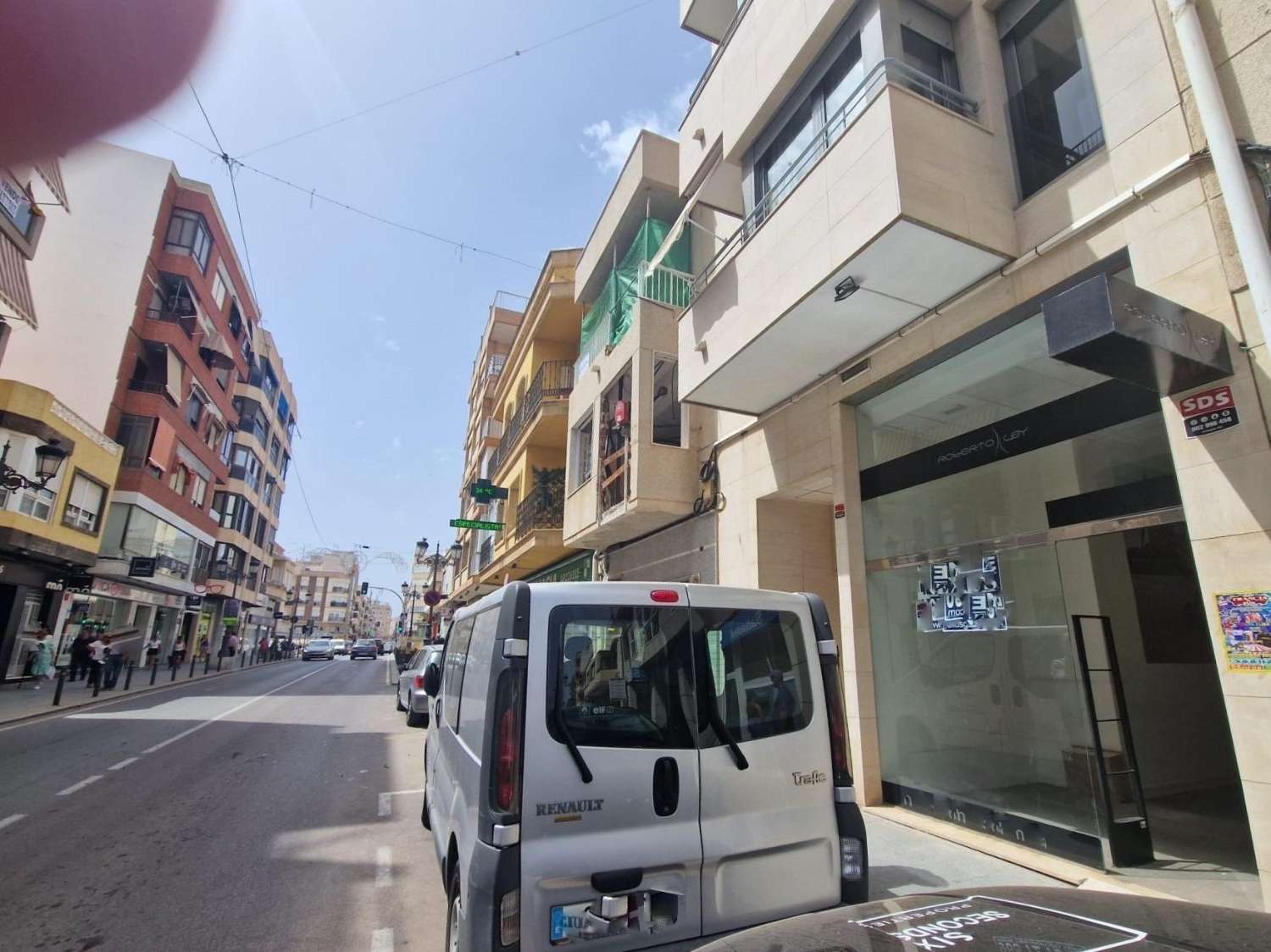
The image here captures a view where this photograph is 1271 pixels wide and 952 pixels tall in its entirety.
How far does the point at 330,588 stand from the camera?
119 meters

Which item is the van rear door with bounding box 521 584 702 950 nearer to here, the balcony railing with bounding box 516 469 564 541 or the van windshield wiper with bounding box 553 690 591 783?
the van windshield wiper with bounding box 553 690 591 783

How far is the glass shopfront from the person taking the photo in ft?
16.5

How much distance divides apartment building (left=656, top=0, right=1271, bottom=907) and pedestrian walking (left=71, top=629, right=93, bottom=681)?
23.4 meters

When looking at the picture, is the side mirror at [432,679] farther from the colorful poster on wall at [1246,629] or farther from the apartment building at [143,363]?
the apartment building at [143,363]

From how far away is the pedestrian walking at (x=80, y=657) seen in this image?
20094mm

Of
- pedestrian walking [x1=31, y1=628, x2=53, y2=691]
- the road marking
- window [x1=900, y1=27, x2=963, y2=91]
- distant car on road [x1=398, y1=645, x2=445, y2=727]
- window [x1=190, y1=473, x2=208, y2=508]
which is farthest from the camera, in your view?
window [x1=190, y1=473, x2=208, y2=508]

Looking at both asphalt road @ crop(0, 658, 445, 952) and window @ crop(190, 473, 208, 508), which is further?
window @ crop(190, 473, 208, 508)

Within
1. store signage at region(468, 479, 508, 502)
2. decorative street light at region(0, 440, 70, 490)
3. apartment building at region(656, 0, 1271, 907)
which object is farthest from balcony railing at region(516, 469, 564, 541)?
decorative street light at region(0, 440, 70, 490)

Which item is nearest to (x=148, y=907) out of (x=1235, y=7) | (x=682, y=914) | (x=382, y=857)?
(x=382, y=857)

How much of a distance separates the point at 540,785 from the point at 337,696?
19.1m

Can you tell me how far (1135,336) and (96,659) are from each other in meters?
23.5

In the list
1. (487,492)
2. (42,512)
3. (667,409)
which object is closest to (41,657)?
(42,512)

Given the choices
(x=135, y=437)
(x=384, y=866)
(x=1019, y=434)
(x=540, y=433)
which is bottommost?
(x=384, y=866)

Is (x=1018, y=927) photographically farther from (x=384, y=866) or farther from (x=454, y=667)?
(x=384, y=866)
